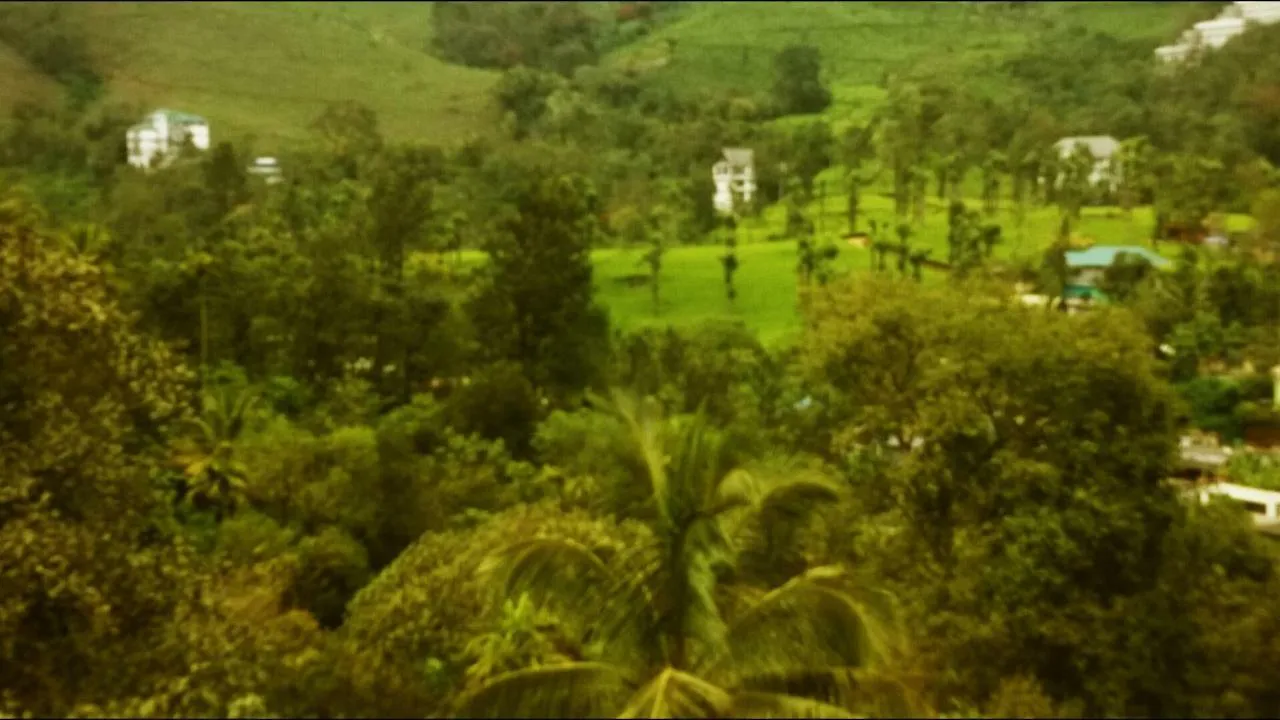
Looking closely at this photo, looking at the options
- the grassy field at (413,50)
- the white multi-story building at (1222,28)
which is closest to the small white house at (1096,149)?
the white multi-story building at (1222,28)

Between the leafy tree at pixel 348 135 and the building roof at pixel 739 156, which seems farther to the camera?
the building roof at pixel 739 156

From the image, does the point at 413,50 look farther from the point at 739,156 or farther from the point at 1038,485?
the point at 1038,485

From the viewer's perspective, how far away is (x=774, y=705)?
372 cm

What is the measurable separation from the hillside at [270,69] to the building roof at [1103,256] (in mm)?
16458

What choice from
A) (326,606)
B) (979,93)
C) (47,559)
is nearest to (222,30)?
(979,93)

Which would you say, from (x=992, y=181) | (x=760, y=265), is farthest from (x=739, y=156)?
(x=992, y=181)

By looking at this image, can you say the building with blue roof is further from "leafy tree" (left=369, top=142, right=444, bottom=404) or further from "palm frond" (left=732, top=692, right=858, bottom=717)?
"palm frond" (left=732, top=692, right=858, bottom=717)

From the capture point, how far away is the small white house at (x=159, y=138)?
24438 mm

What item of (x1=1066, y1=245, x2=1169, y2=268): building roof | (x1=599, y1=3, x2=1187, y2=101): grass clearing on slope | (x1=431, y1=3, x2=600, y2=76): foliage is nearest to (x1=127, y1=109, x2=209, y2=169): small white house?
(x1=431, y1=3, x2=600, y2=76): foliage

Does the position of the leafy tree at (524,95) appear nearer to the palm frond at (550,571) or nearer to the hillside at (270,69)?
the hillside at (270,69)

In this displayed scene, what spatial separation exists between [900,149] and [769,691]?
77.1 feet

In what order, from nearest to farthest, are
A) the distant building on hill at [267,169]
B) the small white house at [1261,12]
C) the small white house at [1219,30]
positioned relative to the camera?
1. the small white house at [1261,12]
2. the small white house at [1219,30]
3. the distant building on hill at [267,169]

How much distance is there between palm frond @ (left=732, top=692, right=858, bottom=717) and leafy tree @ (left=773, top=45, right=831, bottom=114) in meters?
33.2

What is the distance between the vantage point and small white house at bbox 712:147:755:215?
26.1 m
